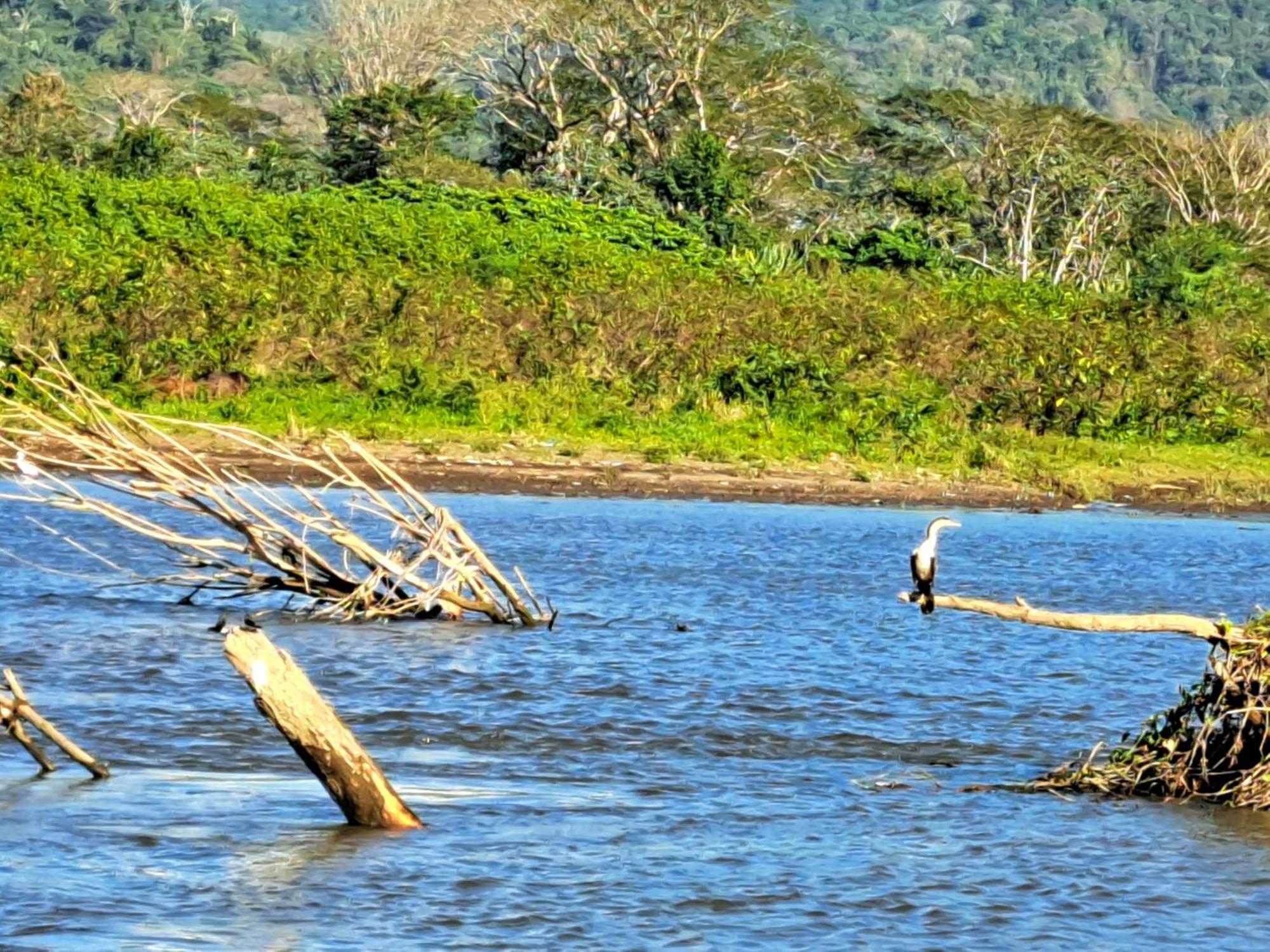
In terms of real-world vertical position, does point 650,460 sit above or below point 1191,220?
below

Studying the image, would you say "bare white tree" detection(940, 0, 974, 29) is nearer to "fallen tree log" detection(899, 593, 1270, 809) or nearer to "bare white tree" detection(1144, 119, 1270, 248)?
"bare white tree" detection(1144, 119, 1270, 248)

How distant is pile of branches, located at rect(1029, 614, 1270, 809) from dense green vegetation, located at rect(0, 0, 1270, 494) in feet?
45.5

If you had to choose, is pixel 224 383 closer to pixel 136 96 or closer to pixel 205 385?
pixel 205 385

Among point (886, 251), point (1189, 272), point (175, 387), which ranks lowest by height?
point (175, 387)

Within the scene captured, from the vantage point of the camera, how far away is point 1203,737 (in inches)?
337

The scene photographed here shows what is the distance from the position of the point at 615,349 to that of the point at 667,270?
13.7 feet

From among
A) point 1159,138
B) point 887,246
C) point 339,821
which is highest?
point 1159,138

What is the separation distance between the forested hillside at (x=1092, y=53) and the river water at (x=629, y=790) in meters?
119

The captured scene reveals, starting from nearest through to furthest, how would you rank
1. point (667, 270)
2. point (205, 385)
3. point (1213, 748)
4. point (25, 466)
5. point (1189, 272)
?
point (1213, 748), point (25, 466), point (205, 385), point (667, 270), point (1189, 272)

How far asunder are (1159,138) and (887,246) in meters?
14.7

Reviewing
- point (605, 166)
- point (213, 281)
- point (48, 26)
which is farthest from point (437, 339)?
point (48, 26)

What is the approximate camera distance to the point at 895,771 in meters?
9.60

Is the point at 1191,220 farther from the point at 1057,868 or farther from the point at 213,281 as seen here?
the point at 1057,868

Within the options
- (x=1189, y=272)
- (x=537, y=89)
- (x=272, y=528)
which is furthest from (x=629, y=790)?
(x=537, y=89)
